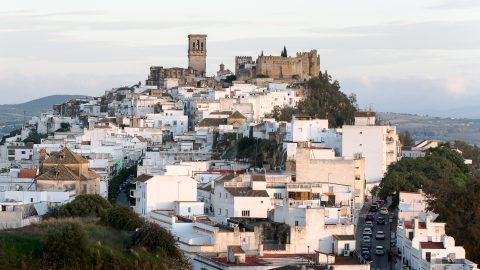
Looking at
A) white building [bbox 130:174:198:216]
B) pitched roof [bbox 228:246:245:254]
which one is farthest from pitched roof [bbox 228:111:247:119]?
pitched roof [bbox 228:246:245:254]

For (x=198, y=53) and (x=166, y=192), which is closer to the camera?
(x=166, y=192)

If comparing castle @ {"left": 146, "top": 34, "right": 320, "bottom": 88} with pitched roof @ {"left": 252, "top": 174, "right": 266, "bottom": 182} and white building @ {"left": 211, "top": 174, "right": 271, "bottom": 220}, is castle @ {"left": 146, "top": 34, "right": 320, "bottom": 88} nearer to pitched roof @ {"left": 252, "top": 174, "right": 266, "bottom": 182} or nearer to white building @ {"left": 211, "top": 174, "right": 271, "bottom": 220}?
pitched roof @ {"left": 252, "top": 174, "right": 266, "bottom": 182}

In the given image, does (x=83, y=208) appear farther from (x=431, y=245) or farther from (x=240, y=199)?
(x=431, y=245)

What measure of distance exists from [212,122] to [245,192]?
90.0 feet

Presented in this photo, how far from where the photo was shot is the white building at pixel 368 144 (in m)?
57.8

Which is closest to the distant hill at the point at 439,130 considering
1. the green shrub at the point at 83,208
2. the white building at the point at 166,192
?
the white building at the point at 166,192

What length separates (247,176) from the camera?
48062mm

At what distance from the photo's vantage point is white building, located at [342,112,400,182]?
5778 centimetres

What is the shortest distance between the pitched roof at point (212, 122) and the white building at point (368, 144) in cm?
1432

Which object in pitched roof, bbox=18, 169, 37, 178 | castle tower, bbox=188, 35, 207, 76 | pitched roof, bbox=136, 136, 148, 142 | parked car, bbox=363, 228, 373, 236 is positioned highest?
castle tower, bbox=188, 35, 207, 76

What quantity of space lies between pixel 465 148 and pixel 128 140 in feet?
79.1

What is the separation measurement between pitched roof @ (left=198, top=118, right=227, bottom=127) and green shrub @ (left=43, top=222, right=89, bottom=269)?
37.3m

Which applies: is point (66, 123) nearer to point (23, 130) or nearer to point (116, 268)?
point (23, 130)

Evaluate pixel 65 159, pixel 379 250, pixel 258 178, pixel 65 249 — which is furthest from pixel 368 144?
pixel 65 249
